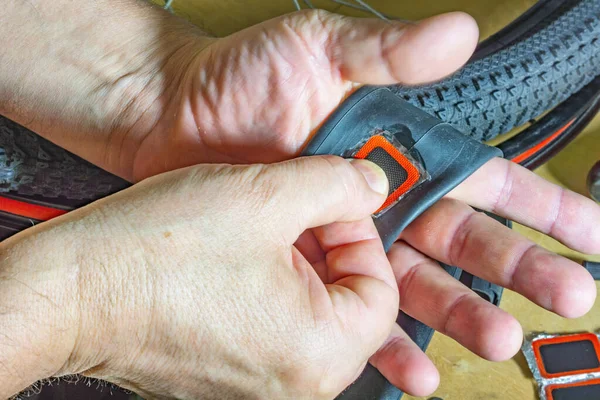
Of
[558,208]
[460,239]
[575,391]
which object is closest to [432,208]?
[460,239]

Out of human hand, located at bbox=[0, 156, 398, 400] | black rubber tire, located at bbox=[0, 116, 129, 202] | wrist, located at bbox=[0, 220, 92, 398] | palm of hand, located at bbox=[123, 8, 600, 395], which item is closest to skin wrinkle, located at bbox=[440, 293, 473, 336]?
palm of hand, located at bbox=[123, 8, 600, 395]

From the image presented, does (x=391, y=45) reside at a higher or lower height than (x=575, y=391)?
higher

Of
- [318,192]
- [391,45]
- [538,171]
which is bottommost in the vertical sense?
[538,171]

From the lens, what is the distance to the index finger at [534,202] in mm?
675

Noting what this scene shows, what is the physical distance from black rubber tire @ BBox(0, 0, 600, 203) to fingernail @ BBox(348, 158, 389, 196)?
0.96 feet

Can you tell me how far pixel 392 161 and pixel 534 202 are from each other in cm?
20

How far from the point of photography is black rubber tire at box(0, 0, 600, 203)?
88 centimetres

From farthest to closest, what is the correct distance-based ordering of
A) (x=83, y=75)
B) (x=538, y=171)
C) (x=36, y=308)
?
1. (x=538, y=171)
2. (x=83, y=75)
3. (x=36, y=308)

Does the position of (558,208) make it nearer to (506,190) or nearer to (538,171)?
(506,190)

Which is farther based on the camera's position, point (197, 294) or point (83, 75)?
point (83, 75)

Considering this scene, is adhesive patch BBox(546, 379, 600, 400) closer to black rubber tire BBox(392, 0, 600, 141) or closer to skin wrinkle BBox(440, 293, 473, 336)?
skin wrinkle BBox(440, 293, 473, 336)

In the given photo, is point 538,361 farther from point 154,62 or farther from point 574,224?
point 154,62

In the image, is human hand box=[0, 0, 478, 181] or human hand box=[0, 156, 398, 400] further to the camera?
human hand box=[0, 0, 478, 181]

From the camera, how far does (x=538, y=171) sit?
40.4 inches
